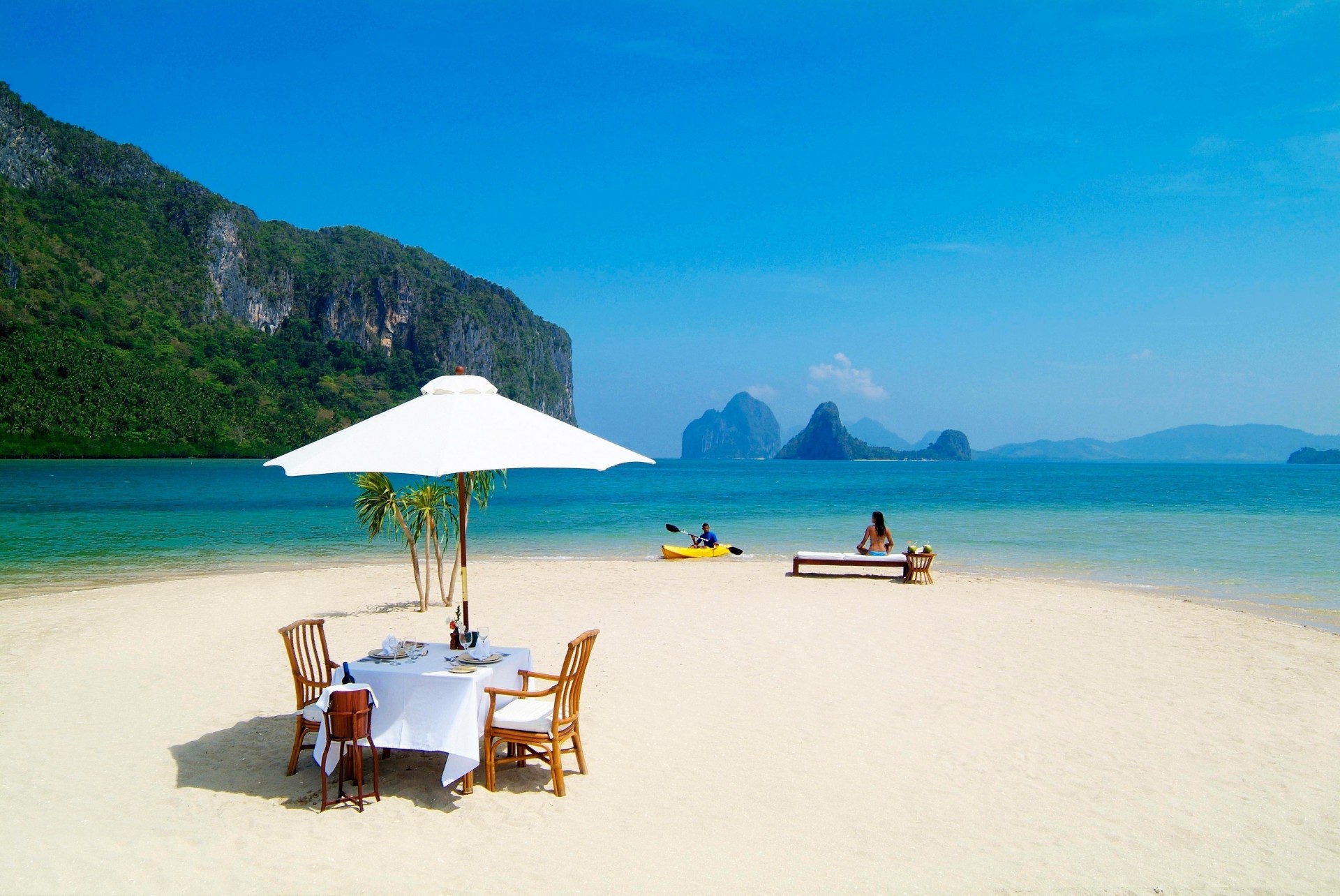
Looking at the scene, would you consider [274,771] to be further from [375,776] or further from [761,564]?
[761,564]

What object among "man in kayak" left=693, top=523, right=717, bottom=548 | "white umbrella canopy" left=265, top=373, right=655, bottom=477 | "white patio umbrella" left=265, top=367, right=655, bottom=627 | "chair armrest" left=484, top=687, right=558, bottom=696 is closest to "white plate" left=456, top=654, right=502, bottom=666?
"chair armrest" left=484, top=687, right=558, bottom=696

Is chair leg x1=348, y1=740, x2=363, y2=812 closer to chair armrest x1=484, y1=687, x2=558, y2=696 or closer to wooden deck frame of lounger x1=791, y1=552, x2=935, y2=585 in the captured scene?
chair armrest x1=484, y1=687, x2=558, y2=696

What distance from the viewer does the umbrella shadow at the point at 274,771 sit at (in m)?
5.03

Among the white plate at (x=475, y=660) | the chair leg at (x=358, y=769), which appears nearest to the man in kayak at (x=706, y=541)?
the white plate at (x=475, y=660)

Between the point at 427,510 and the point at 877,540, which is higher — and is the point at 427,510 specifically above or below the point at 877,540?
above

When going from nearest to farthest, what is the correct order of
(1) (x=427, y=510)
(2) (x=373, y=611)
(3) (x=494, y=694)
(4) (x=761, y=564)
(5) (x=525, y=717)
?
1. (5) (x=525, y=717)
2. (3) (x=494, y=694)
3. (1) (x=427, y=510)
4. (2) (x=373, y=611)
5. (4) (x=761, y=564)

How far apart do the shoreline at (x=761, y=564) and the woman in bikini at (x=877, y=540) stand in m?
0.54

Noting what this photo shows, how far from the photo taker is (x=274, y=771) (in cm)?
542

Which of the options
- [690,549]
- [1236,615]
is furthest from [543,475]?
[1236,615]

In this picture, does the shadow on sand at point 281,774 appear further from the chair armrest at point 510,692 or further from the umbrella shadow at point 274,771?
the chair armrest at point 510,692

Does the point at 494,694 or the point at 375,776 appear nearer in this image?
the point at 375,776

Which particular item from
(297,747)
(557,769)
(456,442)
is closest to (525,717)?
(557,769)

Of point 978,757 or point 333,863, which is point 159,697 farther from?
point 978,757

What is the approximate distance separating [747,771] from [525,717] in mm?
1531
